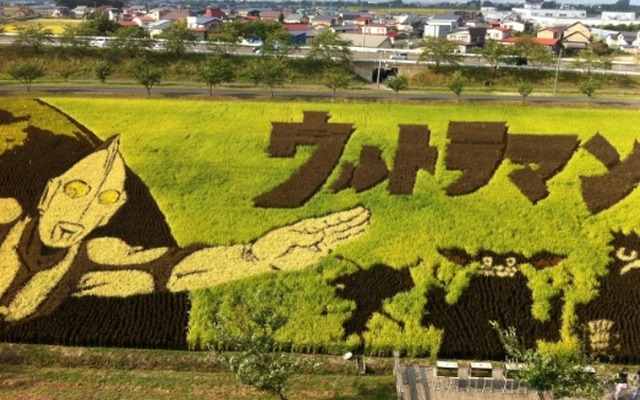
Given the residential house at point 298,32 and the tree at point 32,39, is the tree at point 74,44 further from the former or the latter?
the residential house at point 298,32

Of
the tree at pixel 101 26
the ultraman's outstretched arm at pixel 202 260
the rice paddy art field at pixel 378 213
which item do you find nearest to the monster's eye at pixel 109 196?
the rice paddy art field at pixel 378 213

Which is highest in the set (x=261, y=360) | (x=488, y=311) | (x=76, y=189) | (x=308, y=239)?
(x=76, y=189)

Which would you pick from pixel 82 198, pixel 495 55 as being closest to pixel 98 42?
pixel 82 198

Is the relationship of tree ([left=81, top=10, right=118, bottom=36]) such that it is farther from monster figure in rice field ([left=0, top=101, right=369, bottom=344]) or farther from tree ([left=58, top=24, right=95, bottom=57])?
monster figure in rice field ([left=0, top=101, right=369, bottom=344])

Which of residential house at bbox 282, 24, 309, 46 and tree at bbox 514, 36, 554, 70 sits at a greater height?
residential house at bbox 282, 24, 309, 46

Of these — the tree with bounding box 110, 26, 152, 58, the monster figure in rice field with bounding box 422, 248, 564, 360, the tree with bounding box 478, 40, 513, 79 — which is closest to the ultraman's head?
the monster figure in rice field with bounding box 422, 248, 564, 360

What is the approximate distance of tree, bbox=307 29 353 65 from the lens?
185 ft

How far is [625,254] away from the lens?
25.1 metres

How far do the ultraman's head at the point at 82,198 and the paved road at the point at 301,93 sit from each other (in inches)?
455

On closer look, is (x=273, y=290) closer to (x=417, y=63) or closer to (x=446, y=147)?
(x=446, y=147)

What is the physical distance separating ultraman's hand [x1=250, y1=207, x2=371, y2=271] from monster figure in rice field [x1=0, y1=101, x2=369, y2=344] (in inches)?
1.9

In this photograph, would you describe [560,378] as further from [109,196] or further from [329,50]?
[329,50]

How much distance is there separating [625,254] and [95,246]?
24807mm

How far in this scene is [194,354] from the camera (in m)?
21.2
